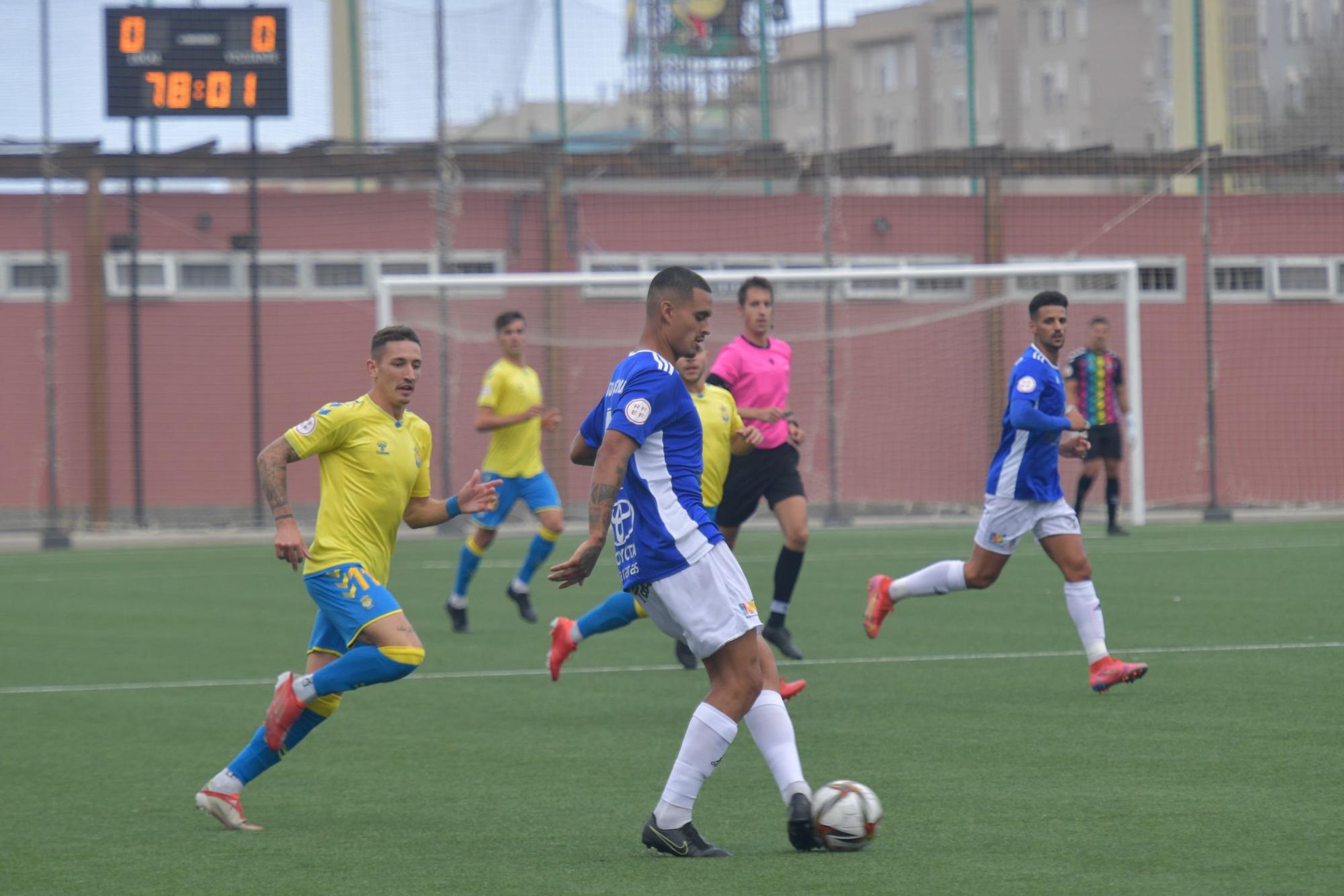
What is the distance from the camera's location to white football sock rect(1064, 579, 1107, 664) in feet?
26.2

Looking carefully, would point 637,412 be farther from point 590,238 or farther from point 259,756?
point 590,238

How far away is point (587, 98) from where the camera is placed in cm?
2436

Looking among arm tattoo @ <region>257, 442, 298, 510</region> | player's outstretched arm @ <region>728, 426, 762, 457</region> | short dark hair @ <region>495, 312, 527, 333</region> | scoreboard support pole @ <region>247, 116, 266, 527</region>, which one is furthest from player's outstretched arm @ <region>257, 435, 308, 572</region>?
scoreboard support pole @ <region>247, 116, 266, 527</region>

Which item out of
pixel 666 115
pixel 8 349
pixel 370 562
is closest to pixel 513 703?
pixel 370 562

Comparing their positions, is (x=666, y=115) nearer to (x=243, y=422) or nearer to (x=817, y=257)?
(x=817, y=257)

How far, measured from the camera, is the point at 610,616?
8.52 metres

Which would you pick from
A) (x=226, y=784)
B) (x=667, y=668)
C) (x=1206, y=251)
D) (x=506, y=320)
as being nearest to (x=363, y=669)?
(x=226, y=784)

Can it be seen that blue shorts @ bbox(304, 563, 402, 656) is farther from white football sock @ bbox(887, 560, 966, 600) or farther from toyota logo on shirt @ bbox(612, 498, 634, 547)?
white football sock @ bbox(887, 560, 966, 600)

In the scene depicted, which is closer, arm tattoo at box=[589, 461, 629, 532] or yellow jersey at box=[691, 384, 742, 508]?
arm tattoo at box=[589, 461, 629, 532]

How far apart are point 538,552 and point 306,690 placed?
20.0ft

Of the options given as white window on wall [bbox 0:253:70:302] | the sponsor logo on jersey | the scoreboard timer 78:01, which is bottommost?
the sponsor logo on jersey

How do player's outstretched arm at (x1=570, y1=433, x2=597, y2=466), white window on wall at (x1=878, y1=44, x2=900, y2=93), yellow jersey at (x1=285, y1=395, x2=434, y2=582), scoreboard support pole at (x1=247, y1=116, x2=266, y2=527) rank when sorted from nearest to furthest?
player's outstretched arm at (x1=570, y1=433, x2=597, y2=466) < yellow jersey at (x1=285, y1=395, x2=434, y2=582) < scoreboard support pole at (x1=247, y1=116, x2=266, y2=527) < white window on wall at (x1=878, y1=44, x2=900, y2=93)

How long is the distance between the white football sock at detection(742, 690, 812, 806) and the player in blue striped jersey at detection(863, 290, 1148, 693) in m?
3.37

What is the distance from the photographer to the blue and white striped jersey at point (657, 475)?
5.00 m
